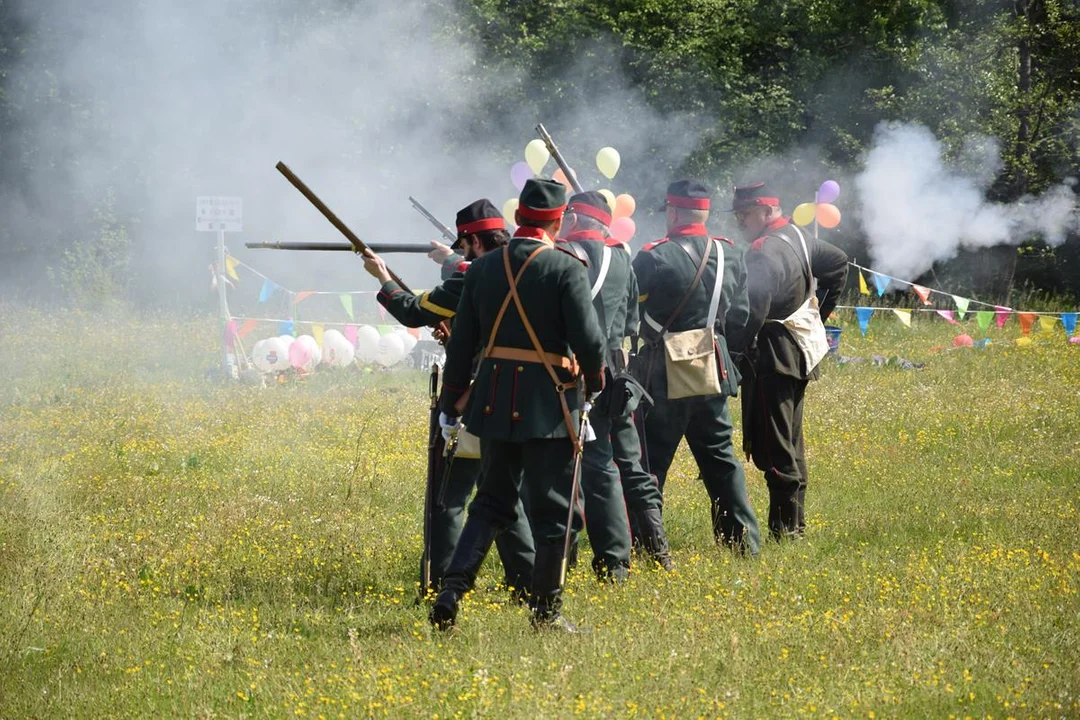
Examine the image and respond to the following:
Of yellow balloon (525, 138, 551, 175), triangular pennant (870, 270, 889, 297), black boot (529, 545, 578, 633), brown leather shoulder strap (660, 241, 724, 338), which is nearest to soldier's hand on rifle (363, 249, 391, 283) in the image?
brown leather shoulder strap (660, 241, 724, 338)

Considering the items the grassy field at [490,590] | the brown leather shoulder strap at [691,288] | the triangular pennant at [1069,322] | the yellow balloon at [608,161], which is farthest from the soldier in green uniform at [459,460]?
the triangular pennant at [1069,322]

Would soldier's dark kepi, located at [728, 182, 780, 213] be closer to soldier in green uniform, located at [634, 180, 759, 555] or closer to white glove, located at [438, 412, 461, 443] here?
soldier in green uniform, located at [634, 180, 759, 555]

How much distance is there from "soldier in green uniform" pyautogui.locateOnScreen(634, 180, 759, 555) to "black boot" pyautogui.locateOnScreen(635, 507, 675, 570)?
Result: 378mm

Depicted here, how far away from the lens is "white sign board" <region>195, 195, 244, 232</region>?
1540 cm

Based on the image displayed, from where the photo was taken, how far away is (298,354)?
50.0ft

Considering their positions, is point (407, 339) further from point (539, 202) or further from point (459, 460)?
point (539, 202)

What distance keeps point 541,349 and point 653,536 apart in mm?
1708

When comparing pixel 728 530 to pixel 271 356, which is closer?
pixel 728 530

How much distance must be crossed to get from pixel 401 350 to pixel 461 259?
407 inches

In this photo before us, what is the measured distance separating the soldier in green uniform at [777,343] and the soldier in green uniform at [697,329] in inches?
10.0

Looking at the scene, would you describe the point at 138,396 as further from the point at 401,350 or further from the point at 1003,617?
the point at 1003,617

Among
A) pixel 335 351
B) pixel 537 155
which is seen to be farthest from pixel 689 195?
pixel 335 351

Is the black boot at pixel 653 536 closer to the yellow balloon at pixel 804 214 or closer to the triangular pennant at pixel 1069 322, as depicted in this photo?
the yellow balloon at pixel 804 214

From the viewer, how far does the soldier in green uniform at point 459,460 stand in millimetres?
5602
